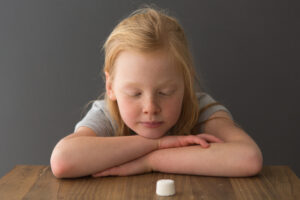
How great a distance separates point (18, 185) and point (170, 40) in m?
0.63

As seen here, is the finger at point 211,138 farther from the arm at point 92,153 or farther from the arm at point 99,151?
the arm at point 92,153

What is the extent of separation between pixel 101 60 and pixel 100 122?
1.94 feet

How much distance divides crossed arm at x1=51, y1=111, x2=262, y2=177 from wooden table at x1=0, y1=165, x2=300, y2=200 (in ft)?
0.08

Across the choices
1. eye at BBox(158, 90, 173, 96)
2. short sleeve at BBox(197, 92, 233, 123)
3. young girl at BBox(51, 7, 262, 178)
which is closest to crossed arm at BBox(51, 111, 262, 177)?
young girl at BBox(51, 7, 262, 178)

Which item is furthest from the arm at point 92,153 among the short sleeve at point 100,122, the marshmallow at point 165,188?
the marshmallow at point 165,188

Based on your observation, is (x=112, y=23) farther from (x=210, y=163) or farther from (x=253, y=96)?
(x=210, y=163)

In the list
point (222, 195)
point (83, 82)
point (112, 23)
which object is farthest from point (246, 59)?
point (222, 195)

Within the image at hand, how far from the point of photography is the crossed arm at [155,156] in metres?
1.19

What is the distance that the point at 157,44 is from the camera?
4.24 ft

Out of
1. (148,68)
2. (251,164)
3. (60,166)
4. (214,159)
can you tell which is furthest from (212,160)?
(60,166)

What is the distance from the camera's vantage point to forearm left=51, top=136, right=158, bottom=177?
3.91 ft

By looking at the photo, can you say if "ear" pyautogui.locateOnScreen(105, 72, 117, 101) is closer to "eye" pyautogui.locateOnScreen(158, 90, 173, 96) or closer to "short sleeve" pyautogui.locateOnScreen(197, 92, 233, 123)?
"eye" pyautogui.locateOnScreen(158, 90, 173, 96)

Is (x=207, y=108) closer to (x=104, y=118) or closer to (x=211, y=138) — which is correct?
(x=211, y=138)

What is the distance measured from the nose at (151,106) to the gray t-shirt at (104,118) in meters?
0.27
